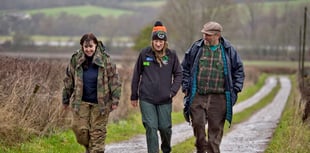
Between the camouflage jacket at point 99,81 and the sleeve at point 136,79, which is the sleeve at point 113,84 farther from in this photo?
the sleeve at point 136,79

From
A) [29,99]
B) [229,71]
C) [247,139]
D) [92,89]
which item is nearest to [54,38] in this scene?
[247,139]

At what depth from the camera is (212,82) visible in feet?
30.5

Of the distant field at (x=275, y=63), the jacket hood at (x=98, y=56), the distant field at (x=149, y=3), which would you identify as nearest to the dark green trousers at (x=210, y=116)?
the jacket hood at (x=98, y=56)

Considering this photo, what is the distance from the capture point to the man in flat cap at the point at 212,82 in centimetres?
929

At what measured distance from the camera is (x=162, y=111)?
963 cm

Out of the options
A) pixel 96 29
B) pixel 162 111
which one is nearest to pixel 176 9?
pixel 96 29

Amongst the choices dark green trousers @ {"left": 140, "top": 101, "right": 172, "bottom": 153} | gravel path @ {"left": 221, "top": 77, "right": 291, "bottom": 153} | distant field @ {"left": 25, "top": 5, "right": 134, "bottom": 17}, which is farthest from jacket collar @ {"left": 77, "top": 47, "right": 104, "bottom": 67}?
distant field @ {"left": 25, "top": 5, "right": 134, "bottom": 17}

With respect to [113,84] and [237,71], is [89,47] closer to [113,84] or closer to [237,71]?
[113,84]

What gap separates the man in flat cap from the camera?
9.29 meters

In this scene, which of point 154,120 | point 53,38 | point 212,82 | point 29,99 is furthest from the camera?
point 53,38

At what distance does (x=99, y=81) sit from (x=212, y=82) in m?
1.77

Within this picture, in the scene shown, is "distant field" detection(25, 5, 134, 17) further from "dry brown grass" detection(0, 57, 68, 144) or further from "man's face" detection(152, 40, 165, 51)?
"man's face" detection(152, 40, 165, 51)

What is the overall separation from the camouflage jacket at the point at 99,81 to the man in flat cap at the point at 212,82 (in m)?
1.17

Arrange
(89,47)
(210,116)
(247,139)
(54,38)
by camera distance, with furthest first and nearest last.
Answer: (54,38), (247,139), (210,116), (89,47)
